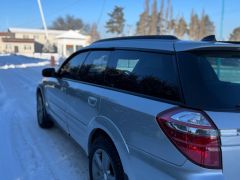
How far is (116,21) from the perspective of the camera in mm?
72500

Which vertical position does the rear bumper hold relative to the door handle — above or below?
below

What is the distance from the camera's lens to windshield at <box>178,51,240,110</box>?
7.70ft

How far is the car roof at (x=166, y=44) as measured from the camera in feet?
8.88

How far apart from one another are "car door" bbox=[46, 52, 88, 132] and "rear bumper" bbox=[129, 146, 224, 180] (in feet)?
6.88

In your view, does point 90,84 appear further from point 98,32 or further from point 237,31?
point 98,32

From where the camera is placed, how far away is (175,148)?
2.37 meters

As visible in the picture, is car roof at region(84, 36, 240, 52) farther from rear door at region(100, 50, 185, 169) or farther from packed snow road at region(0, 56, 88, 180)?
packed snow road at region(0, 56, 88, 180)

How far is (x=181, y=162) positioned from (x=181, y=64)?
29.4 inches

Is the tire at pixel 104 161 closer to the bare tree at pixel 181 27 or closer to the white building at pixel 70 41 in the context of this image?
the bare tree at pixel 181 27

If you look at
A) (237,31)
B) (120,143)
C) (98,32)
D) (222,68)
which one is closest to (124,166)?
(120,143)

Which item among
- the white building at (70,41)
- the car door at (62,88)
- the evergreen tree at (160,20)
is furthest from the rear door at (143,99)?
the white building at (70,41)

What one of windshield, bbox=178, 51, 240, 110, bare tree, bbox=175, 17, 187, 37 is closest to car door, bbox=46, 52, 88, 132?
windshield, bbox=178, 51, 240, 110

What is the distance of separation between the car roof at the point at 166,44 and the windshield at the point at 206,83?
6 cm

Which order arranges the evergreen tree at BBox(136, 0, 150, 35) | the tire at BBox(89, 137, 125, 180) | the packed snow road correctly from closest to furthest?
1. the tire at BBox(89, 137, 125, 180)
2. the packed snow road
3. the evergreen tree at BBox(136, 0, 150, 35)
